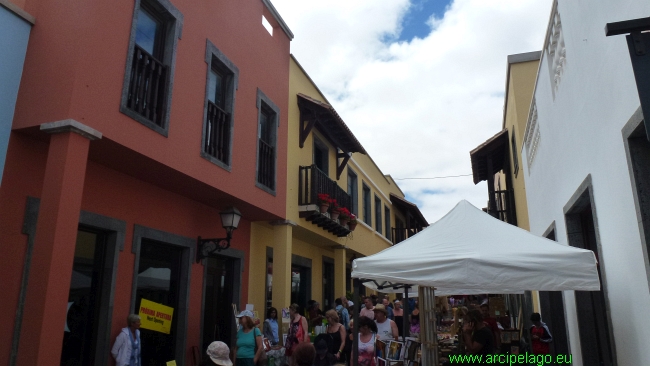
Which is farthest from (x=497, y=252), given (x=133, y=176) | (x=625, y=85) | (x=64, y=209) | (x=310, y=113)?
(x=310, y=113)

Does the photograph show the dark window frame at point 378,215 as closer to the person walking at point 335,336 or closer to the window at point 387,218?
the window at point 387,218

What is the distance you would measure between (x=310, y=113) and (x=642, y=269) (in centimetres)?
930

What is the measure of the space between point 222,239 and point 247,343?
179 centimetres

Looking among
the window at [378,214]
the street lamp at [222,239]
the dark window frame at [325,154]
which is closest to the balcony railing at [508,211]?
the window at [378,214]

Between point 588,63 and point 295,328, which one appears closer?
point 588,63

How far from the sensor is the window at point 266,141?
33.1 feet

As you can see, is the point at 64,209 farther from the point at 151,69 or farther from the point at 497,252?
the point at 497,252

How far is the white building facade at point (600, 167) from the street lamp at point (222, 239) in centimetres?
531

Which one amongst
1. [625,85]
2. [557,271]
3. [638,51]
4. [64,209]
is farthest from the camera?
[64,209]

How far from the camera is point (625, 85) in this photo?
4094 mm

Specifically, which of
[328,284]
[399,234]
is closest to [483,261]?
[328,284]

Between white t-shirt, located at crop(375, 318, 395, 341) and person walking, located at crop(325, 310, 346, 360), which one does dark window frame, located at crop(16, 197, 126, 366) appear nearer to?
person walking, located at crop(325, 310, 346, 360)

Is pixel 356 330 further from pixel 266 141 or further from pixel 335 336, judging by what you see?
pixel 266 141

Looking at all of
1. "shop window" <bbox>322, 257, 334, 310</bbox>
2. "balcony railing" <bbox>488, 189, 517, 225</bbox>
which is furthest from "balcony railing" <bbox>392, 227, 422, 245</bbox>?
"shop window" <bbox>322, 257, 334, 310</bbox>
